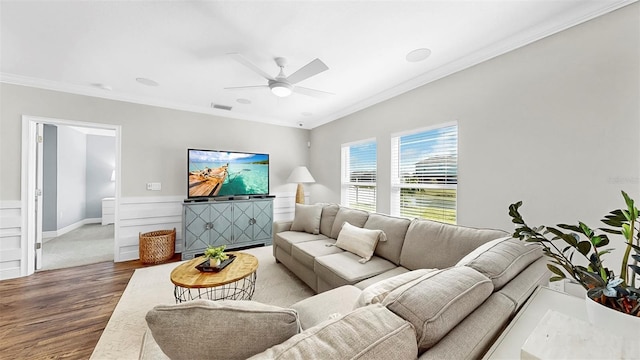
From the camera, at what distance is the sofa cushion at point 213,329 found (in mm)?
627

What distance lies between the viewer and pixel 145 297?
2410 millimetres

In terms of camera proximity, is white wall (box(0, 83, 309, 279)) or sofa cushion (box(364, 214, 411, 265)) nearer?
sofa cushion (box(364, 214, 411, 265))

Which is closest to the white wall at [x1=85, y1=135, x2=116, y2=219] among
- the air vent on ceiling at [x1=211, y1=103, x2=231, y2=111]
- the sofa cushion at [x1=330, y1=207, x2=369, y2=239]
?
the air vent on ceiling at [x1=211, y1=103, x2=231, y2=111]

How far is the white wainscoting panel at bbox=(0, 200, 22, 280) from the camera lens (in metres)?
2.85

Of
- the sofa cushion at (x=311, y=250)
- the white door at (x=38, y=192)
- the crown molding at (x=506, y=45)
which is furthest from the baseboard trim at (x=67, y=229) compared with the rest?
the crown molding at (x=506, y=45)

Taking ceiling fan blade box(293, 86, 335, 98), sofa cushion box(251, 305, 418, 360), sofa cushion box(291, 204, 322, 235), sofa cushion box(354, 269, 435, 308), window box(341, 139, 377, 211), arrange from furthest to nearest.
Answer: window box(341, 139, 377, 211) → sofa cushion box(291, 204, 322, 235) → ceiling fan blade box(293, 86, 335, 98) → sofa cushion box(354, 269, 435, 308) → sofa cushion box(251, 305, 418, 360)

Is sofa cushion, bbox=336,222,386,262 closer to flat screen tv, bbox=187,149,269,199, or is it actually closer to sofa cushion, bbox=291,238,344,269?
sofa cushion, bbox=291,238,344,269

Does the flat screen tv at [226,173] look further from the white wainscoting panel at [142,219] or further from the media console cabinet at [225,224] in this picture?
the white wainscoting panel at [142,219]

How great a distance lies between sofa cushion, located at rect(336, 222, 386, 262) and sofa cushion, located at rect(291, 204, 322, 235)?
0.73 meters

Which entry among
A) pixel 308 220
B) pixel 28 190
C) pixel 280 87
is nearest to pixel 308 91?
pixel 280 87

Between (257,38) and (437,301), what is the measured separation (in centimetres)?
236

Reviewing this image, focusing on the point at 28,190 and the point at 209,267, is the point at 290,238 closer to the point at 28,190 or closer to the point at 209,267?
the point at 209,267

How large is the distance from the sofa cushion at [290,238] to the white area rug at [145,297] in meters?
0.34

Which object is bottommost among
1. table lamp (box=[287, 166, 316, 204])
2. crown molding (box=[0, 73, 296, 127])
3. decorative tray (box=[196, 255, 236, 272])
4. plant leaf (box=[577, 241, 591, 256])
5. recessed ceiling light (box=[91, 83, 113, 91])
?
decorative tray (box=[196, 255, 236, 272])
